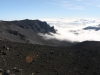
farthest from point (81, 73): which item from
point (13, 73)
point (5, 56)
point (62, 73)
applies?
point (5, 56)

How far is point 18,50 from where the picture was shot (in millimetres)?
33812

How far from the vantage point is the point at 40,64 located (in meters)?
29.1

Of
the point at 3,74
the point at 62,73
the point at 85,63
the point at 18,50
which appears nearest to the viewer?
the point at 3,74

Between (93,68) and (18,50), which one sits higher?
(18,50)

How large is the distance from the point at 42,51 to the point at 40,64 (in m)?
5.77

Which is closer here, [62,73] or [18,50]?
[62,73]

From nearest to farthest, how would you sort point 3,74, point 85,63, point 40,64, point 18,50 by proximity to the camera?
point 3,74
point 40,64
point 85,63
point 18,50

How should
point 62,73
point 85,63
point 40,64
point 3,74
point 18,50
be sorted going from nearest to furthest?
point 3,74
point 62,73
point 40,64
point 85,63
point 18,50

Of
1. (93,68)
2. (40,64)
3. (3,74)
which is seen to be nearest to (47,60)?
(40,64)

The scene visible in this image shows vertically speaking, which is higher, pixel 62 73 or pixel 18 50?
pixel 18 50

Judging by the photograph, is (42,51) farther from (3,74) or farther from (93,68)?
(3,74)

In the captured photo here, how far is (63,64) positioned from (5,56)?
26.3ft

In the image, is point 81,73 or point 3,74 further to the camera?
point 81,73

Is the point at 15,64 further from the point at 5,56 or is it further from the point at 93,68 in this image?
the point at 93,68
